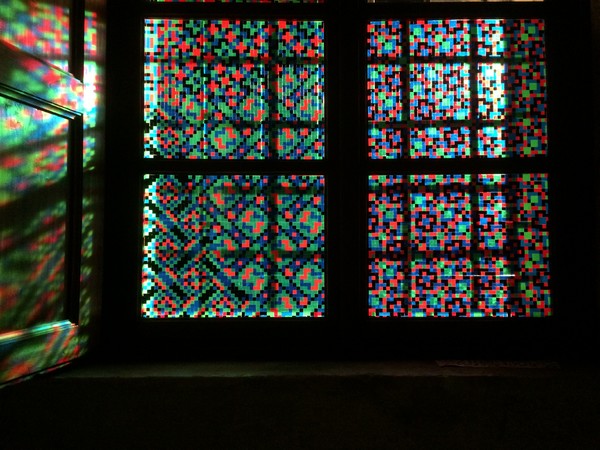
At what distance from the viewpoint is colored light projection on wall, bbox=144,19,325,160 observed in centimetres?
174

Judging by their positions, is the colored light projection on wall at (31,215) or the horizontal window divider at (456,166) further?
the horizontal window divider at (456,166)

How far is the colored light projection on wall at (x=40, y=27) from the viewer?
127cm

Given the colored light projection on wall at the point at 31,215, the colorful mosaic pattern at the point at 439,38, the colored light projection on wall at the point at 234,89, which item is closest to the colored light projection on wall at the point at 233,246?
the colored light projection on wall at the point at 234,89

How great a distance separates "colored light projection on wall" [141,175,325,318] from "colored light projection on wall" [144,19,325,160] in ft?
0.38

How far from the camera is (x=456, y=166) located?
172 cm

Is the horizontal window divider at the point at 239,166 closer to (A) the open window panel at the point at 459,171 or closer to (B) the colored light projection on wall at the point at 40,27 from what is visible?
(A) the open window panel at the point at 459,171

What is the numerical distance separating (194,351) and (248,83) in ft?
3.10

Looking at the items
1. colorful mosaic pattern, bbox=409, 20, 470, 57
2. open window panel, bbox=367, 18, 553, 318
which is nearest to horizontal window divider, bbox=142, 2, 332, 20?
open window panel, bbox=367, 18, 553, 318

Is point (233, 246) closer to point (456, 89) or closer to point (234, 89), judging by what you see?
point (234, 89)

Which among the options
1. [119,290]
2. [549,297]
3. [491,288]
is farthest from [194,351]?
[549,297]

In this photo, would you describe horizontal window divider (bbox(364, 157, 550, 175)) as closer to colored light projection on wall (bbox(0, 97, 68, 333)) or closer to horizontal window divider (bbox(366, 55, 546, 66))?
horizontal window divider (bbox(366, 55, 546, 66))

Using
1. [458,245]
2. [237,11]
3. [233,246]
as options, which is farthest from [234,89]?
[458,245]

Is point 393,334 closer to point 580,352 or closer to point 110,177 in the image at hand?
point 580,352

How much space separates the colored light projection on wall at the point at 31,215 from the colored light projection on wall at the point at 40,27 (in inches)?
6.6
